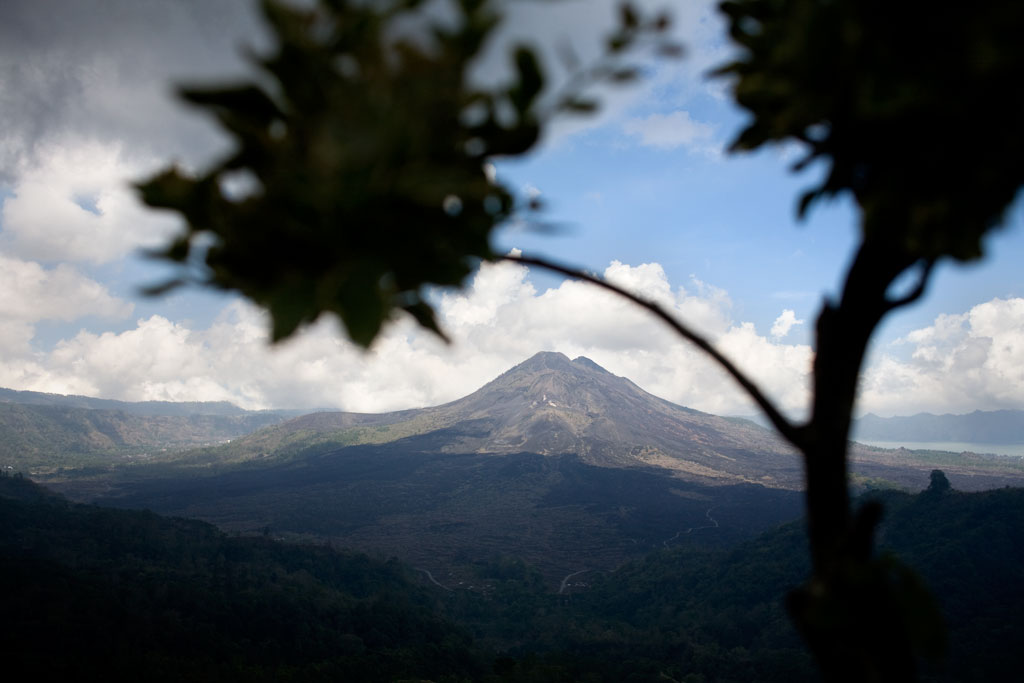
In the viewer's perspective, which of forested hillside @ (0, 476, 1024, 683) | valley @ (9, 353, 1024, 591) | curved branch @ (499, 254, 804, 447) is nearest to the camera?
curved branch @ (499, 254, 804, 447)

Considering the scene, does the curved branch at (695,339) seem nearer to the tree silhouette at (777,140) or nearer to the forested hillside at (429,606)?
the tree silhouette at (777,140)

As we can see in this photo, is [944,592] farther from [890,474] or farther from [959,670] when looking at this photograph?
[890,474]

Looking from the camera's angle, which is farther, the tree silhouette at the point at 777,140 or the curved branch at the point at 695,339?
the curved branch at the point at 695,339

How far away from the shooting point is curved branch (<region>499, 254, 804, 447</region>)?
1.73m

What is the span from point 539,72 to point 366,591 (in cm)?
8431

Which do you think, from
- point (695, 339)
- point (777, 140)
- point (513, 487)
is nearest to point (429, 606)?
point (513, 487)

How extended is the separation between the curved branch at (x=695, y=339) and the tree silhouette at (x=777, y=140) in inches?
0.6

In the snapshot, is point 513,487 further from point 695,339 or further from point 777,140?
point 777,140

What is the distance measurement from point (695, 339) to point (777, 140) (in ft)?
2.16

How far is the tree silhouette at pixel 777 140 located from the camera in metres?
1.08

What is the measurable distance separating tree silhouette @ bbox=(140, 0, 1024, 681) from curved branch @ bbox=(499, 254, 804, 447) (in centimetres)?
2

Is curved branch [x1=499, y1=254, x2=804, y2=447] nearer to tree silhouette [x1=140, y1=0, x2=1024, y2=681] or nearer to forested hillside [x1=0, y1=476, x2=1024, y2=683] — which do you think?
tree silhouette [x1=140, y1=0, x2=1024, y2=681]

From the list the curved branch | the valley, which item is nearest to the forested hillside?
the valley

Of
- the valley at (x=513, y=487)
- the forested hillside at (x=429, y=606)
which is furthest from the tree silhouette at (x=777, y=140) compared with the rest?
the valley at (x=513, y=487)
